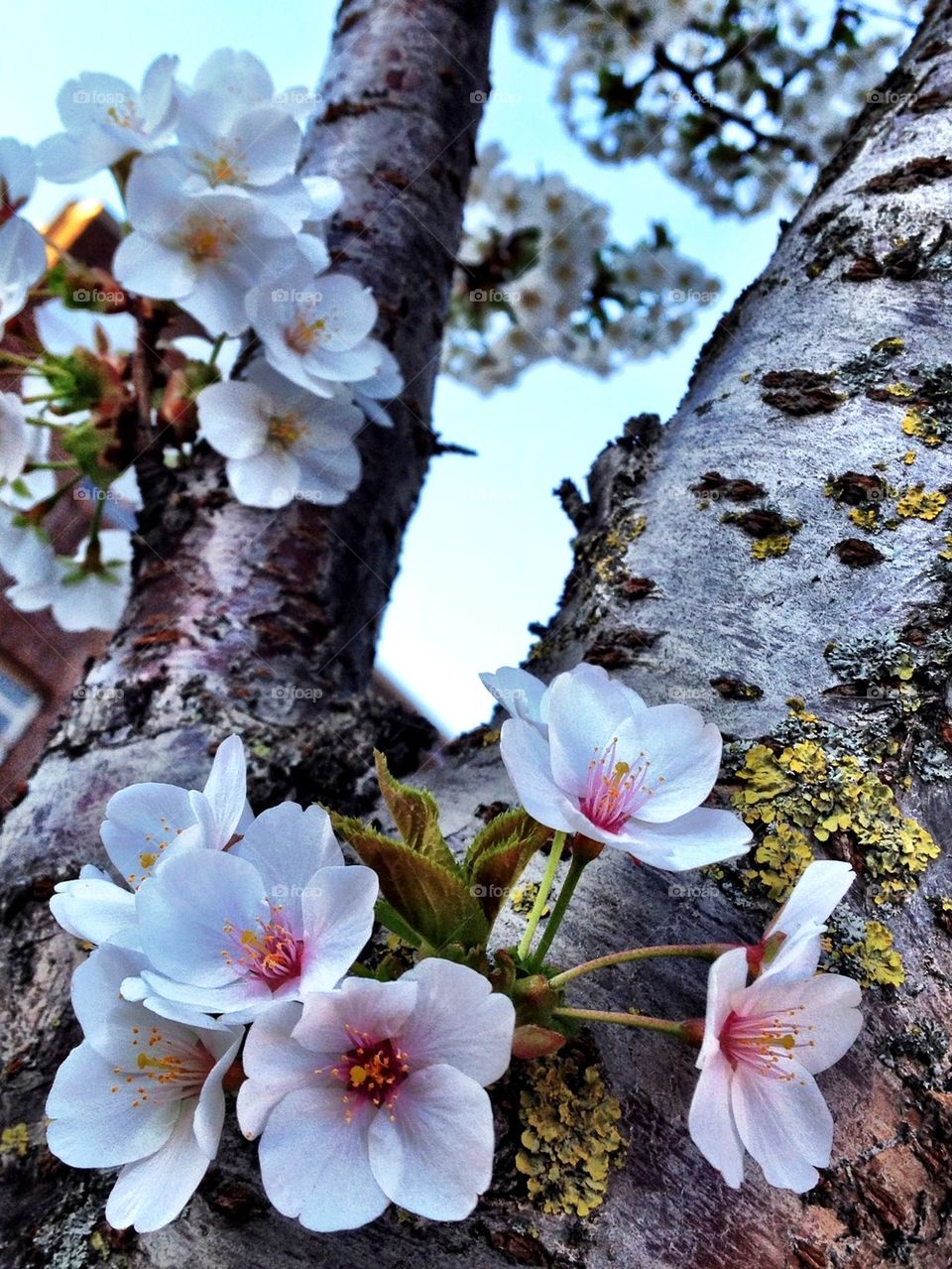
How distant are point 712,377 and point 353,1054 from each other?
883 mm

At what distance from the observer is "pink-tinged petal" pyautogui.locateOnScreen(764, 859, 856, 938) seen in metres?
0.56

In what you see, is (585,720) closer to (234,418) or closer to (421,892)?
(421,892)

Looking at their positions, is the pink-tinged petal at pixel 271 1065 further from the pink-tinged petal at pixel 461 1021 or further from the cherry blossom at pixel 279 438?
the cherry blossom at pixel 279 438

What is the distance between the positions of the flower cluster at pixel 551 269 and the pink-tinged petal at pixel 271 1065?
248cm

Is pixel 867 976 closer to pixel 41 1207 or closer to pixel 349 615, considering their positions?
pixel 41 1207

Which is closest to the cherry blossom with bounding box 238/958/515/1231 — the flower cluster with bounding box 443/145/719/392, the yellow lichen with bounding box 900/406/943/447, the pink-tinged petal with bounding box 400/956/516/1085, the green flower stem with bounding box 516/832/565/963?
the pink-tinged petal with bounding box 400/956/516/1085

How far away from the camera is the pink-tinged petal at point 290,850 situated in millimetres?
593

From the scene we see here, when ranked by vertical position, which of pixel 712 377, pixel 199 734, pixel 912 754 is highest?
pixel 712 377

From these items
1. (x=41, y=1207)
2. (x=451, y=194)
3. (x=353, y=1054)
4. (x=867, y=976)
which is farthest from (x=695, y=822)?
(x=451, y=194)

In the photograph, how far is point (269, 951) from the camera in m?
0.59

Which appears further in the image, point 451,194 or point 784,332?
point 451,194

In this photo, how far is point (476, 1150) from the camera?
496mm

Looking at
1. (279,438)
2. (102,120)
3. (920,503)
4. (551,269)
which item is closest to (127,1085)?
(920,503)

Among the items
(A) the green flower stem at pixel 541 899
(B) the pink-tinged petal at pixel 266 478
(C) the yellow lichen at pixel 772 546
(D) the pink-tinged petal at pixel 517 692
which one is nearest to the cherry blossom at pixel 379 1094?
(A) the green flower stem at pixel 541 899
